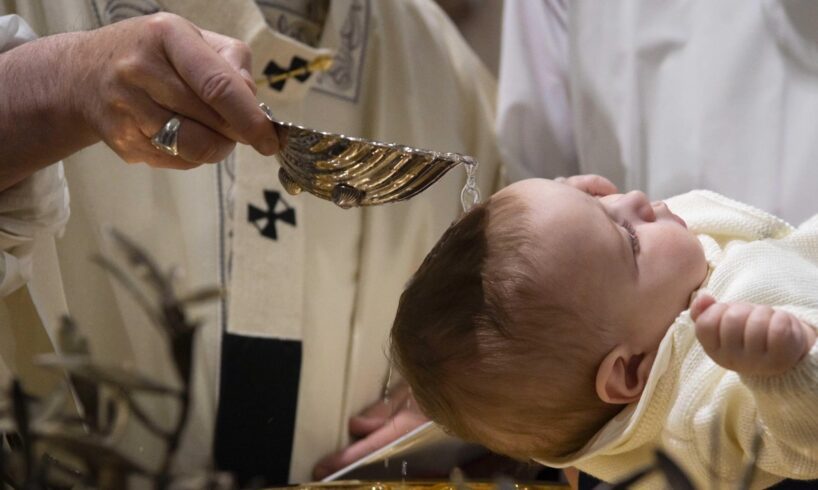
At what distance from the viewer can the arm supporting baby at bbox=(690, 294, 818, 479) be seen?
80 cm

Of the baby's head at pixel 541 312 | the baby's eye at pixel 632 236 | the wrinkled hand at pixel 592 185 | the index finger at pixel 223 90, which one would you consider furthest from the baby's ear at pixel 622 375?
the index finger at pixel 223 90

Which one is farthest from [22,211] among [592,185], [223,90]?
[592,185]

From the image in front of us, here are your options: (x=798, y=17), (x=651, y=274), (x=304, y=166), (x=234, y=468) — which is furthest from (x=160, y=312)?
(x=798, y=17)

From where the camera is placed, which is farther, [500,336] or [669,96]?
[669,96]

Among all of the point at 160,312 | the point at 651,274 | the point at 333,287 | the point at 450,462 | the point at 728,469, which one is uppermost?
the point at 160,312

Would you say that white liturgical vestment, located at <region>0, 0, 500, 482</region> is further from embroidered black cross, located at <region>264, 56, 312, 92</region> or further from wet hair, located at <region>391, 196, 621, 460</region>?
wet hair, located at <region>391, 196, 621, 460</region>

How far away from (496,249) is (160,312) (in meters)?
0.69

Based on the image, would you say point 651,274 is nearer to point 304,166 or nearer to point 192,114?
point 304,166

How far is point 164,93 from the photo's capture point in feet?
3.16

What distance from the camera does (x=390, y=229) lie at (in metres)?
1.74

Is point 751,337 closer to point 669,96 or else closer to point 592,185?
point 592,185

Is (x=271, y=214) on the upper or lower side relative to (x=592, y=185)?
lower

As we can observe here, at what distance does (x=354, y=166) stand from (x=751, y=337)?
0.37 m

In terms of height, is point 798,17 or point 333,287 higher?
point 798,17
